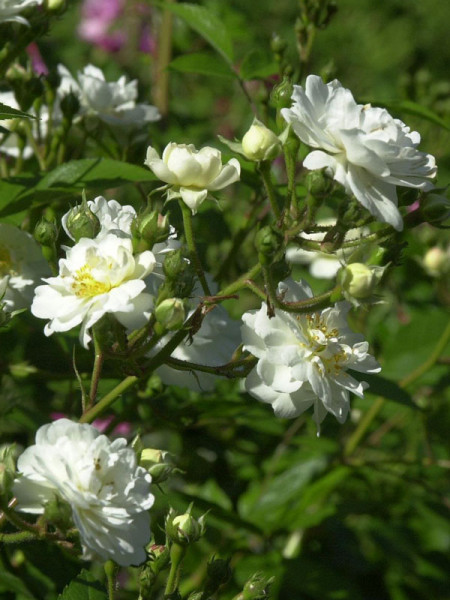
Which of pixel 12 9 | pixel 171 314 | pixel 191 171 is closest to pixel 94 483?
pixel 171 314

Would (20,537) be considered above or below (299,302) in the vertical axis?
below

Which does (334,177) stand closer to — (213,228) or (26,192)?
(26,192)

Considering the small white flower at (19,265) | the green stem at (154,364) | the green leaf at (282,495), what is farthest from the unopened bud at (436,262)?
the green stem at (154,364)

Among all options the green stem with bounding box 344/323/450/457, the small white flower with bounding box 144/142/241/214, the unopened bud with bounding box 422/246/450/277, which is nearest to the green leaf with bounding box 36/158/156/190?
the small white flower with bounding box 144/142/241/214

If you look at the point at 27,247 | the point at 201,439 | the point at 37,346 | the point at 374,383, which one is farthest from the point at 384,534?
the point at 27,247

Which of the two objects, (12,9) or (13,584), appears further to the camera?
(12,9)

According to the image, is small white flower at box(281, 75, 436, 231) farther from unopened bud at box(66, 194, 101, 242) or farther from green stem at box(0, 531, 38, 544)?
green stem at box(0, 531, 38, 544)

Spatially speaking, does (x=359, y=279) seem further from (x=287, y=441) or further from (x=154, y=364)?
(x=287, y=441)
